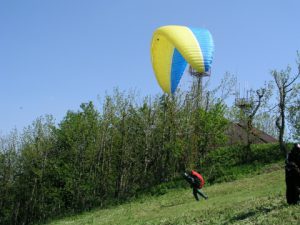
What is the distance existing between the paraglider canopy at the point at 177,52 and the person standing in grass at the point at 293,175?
240 inches

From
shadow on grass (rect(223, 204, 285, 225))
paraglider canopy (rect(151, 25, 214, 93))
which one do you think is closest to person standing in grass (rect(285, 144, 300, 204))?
shadow on grass (rect(223, 204, 285, 225))

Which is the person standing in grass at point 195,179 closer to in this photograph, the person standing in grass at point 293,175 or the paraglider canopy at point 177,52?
the paraglider canopy at point 177,52

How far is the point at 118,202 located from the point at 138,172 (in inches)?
230

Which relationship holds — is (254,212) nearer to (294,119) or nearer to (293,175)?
(293,175)

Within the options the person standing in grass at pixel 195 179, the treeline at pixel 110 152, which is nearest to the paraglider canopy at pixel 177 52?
the person standing in grass at pixel 195 179

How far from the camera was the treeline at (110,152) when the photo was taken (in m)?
36.7

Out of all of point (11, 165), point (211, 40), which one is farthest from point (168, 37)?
point (11, 165)

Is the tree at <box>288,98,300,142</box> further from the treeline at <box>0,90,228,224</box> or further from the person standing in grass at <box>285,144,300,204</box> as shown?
the person standing in grass at <box>285,144,300,204</box>

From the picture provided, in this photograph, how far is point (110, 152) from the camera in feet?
128

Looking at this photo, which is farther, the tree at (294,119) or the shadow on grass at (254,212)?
the tree at (294,119)

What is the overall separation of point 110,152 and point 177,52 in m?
21.8

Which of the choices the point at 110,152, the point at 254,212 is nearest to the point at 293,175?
the point at 254,212

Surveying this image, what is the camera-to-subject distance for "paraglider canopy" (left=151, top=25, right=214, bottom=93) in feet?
56.0

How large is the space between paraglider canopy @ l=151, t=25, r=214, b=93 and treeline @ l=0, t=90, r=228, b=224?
1802 cm
